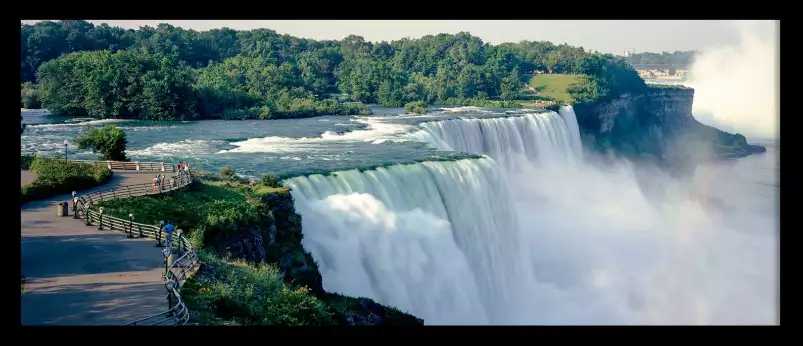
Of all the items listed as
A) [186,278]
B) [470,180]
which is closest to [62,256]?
[186,278]

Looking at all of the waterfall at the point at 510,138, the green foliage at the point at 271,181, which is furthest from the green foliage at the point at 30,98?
the green foliage at the point at 271,181

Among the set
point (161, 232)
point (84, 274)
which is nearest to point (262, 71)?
point (161, 232)

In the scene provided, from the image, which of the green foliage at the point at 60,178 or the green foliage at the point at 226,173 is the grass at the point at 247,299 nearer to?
the green foliage at the point at 60,178

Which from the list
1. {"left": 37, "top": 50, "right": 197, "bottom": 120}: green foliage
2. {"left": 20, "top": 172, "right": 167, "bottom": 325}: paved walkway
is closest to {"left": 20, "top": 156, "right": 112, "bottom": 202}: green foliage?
{"left": 20, "top": 172, "right": 167, "bottom": 325}: paved walkway

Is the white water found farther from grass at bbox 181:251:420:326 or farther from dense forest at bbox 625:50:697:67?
dense forest at bbox 625:50:697:67

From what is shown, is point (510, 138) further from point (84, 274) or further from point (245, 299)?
point (84, 274)
